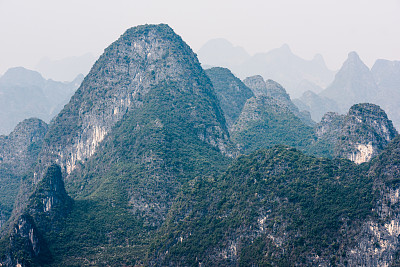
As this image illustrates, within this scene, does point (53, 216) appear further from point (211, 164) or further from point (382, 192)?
point (382, 192)

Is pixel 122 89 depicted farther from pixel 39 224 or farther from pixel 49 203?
pixel 39 224

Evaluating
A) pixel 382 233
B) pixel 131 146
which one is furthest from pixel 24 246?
pixel 382 233

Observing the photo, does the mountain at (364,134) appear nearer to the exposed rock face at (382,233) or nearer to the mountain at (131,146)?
the mountain at (131,146)

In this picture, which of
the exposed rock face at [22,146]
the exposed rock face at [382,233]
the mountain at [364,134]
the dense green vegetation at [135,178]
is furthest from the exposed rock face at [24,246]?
the exposed rock face at [22,146]

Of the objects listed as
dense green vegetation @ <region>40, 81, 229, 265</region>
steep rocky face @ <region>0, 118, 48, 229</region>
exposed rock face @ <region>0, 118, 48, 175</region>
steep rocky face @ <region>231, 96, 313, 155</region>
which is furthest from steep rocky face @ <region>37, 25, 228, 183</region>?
exposed rock face @ <region>0, 118, 48, 175</region>

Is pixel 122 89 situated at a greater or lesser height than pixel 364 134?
greater

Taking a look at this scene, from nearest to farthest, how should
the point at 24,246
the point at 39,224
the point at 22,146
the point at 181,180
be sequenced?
the point at 24,246
the point at 39,224
the point at 181,180
the point at 22,146
